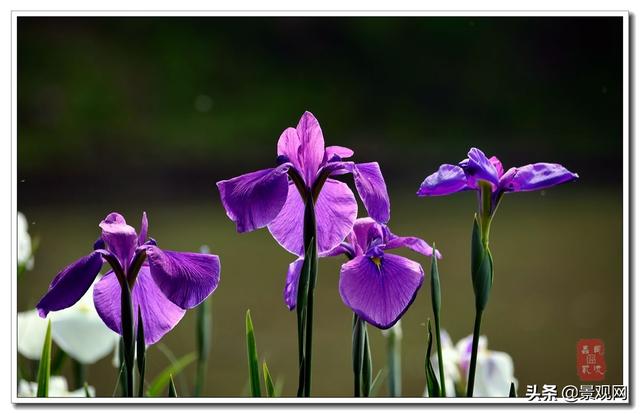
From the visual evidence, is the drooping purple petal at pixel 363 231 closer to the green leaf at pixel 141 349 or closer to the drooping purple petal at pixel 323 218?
the drooping purple petal at pixel 323 218

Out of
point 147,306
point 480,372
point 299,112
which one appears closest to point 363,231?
point 147,306

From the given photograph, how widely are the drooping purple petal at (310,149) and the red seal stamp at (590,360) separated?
323 millimetres

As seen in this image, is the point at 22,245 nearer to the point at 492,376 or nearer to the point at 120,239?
the point at 120,239

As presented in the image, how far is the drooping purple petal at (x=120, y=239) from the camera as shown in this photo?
1.33ft

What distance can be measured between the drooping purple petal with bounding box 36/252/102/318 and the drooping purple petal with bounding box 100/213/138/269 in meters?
0.02

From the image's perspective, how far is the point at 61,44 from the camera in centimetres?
340

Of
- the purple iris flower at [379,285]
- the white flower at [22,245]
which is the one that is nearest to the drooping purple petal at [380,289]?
the purple iris flower at [379,285]

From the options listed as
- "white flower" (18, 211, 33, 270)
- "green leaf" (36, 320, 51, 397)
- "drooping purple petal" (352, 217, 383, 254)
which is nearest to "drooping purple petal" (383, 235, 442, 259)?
"drooping purple petal" (352, 217, 383, 254)

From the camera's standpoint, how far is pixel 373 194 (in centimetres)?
41

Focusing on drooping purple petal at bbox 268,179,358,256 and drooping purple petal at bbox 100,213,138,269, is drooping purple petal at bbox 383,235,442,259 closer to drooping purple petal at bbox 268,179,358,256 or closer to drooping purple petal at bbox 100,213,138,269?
drooping purple petal at bbox 268,179,358,256

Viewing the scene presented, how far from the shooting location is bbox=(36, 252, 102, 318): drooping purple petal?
Answer: 39cm

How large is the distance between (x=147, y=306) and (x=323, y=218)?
106 mm

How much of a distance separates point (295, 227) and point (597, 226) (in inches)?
98.2

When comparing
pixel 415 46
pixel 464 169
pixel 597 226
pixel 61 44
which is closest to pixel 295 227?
pixel 464 169
